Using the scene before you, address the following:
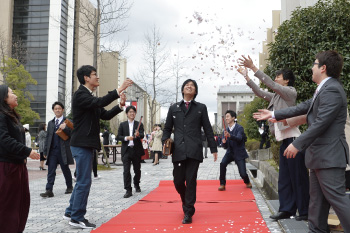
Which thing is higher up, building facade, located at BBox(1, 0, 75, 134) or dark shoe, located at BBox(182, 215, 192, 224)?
building facade, located at BBox(1, 0, 75, 134)

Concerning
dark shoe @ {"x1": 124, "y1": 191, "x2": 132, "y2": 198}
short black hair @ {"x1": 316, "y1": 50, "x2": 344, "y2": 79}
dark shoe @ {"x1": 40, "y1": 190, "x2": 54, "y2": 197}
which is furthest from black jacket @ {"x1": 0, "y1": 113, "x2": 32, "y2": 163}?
dark shoe @ {"x1": 40, "y1": 190, "x2": 54, "y2": 197}

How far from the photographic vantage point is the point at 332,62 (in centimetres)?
369

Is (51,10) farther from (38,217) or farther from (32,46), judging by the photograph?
(38,217)

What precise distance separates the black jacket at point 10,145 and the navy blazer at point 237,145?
563 centimetres

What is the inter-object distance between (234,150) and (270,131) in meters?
3.67

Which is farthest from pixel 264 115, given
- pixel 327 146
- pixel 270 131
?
pixel 270 131

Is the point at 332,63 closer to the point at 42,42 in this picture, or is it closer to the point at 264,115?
the point at 264,115

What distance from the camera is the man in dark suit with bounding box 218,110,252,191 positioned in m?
9.00

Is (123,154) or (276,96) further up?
(276,96)

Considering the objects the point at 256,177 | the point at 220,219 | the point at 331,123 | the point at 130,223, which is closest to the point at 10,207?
the point at 130,223

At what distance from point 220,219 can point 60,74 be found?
2522 inches

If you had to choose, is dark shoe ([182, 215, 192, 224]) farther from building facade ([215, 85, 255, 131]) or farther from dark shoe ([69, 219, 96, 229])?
building facade ([215, 85, 255, 131])

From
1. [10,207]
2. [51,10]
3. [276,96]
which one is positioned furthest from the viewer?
[51,10]

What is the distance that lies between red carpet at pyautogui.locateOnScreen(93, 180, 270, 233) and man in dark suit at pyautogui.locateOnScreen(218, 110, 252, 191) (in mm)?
530
